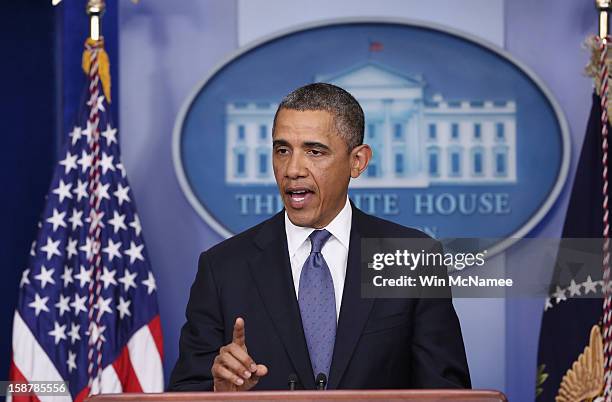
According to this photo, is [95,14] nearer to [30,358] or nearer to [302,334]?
[30,358]

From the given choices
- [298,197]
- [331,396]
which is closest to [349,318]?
[298,197]

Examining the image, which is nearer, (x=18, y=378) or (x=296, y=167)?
(x=296, y=167)

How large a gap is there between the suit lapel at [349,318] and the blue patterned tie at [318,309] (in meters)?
0.03

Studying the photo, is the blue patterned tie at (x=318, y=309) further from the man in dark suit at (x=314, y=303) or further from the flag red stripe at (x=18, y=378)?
the flag red stripe at (x=18, y=378)

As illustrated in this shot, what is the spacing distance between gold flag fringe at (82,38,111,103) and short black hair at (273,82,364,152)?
1441 millimetres

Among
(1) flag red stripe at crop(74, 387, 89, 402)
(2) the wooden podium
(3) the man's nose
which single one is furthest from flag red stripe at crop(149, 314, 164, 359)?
(2) the wooden podium

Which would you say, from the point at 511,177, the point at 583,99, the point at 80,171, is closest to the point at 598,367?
the point at 511,177

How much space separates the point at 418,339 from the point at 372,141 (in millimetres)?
1646

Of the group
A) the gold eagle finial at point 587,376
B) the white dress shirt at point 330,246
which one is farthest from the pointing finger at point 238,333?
the gold eagle finial at point 587,376

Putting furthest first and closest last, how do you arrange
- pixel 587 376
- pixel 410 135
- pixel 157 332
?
1. pixel 410 135
2. pixel 157 332
3. pixel 587 376

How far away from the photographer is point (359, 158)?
2.46 metres

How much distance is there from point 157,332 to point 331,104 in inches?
64.2

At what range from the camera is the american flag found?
3.54 metres

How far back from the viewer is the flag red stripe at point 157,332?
12.0ft
